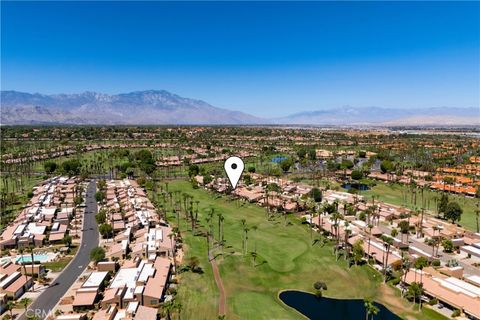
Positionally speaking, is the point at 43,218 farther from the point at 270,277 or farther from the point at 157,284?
the point at 270,277

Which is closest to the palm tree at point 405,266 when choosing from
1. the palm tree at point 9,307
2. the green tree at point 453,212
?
the green tree at point 453,212

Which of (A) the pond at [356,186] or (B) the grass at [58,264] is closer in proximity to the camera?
(B) the grass at [58,264]

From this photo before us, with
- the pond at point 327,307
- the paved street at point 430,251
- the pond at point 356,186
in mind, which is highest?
the pond at point 356,186

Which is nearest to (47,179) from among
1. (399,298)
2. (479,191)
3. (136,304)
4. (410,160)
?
(136,304)

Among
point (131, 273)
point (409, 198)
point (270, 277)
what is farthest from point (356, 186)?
point (131, 273)

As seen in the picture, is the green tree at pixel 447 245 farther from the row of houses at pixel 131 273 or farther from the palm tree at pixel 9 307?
the palm tree at pixel 9 307

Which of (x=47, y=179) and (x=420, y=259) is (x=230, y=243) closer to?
(x=420, y=259)
